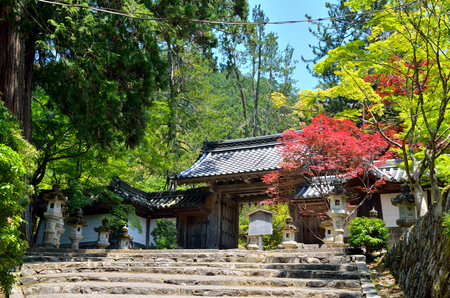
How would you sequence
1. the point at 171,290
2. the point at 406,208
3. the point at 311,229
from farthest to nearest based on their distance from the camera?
1. the point at 311,229
2. the point at 406,208
3. the point at 171,290

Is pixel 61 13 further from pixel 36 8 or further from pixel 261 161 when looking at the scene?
pixel 261 161

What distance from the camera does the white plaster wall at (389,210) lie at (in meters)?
14.5

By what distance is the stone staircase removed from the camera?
21.7 feet

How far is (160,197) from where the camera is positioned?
19.0 metres

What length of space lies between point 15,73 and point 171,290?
6.67 m

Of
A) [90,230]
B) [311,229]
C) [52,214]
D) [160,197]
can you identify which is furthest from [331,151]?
[90,230]

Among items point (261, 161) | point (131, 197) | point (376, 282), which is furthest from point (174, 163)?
point (376, 282)

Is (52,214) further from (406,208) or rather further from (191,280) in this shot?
(406,208)

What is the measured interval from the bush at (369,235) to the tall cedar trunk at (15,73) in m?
7.24

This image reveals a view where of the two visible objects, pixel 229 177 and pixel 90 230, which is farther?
pixel 90 230

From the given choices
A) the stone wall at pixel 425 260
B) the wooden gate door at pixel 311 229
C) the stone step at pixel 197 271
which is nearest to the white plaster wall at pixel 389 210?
the wooden gate door at pixel 311 229

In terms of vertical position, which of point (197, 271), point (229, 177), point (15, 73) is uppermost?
point (15, 73)

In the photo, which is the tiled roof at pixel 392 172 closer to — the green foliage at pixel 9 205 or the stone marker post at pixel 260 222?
the stone marker post at pixel 260 222

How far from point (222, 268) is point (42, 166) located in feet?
25.1
